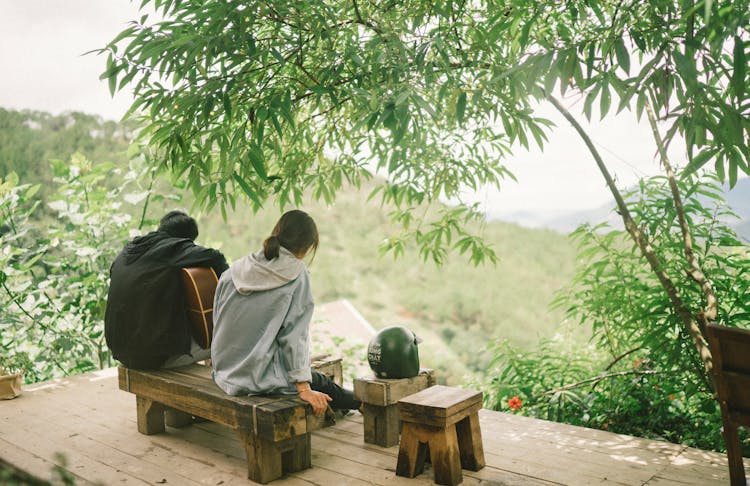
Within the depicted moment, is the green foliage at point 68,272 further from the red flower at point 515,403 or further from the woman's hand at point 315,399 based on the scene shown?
the red flower at point 515,403

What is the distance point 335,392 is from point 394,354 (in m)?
0.43

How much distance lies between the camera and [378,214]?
54.0 ft

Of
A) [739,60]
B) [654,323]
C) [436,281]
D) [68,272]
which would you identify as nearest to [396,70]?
[739,60]

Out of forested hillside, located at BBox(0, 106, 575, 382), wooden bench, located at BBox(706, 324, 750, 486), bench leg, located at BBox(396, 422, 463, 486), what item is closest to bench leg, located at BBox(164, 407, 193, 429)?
bench leg, located at BBox(396, 422, 463, 486)

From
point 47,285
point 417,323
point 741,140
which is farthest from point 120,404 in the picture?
point 417,323

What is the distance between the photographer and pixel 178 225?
283 cm

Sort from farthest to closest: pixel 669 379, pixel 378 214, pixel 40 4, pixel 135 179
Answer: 1. pixel 378 214
2. pixel 40 4
3. pixel 135 179
4. pixel 669 379

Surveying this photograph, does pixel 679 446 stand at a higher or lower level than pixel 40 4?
lower

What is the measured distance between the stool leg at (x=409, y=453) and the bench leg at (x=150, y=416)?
1.27 meters

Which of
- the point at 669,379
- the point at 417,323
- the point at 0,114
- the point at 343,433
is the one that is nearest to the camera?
the point at 343,433

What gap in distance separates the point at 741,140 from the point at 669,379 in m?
1.82

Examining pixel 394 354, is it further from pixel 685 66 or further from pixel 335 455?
pixel 685 66

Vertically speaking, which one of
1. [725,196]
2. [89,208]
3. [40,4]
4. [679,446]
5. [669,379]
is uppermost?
[40,4]

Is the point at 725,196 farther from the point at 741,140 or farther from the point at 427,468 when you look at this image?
the point at 427,468
